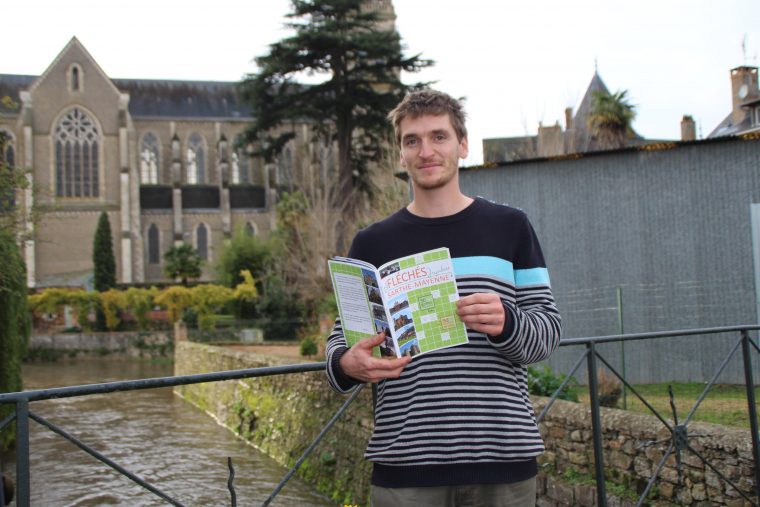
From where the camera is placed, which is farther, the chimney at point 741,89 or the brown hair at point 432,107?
the chimney at point 741,89

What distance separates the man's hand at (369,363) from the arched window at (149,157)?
196ft

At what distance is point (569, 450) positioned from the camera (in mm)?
8367

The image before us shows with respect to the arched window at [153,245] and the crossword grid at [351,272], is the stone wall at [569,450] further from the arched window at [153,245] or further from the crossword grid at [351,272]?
the arched window at [153,245]

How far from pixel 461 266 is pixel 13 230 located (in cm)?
1098

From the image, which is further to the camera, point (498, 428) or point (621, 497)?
point (621, 497)

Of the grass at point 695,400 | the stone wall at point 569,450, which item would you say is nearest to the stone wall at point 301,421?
the stone wall at point 569,450

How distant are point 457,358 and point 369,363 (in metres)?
0.31

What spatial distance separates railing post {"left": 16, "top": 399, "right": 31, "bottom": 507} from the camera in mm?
2832

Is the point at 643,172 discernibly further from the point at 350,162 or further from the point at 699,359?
the point at 350,162

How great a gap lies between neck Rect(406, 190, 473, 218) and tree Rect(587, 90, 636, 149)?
69.0 ft

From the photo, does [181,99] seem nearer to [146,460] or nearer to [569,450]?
[146,460]

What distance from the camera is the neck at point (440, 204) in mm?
2738

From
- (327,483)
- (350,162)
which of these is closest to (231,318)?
(350,162)

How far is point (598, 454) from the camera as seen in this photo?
421cm
